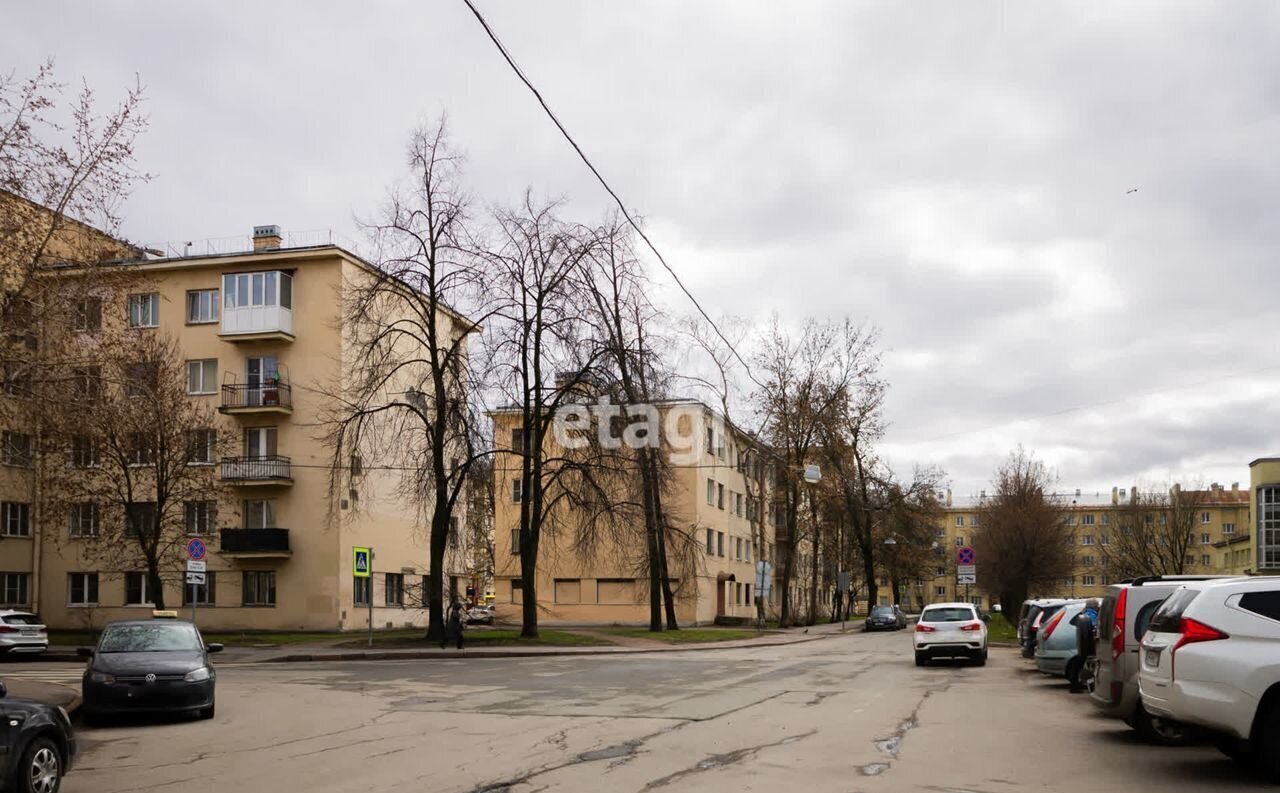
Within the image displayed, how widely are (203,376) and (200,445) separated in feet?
30.8

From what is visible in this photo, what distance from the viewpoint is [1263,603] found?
9820mm

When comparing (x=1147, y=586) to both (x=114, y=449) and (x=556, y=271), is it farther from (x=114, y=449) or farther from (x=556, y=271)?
(x=114, y=449)

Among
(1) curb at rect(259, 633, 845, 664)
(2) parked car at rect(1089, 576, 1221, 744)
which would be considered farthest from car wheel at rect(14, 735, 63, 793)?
(1) curb at rect(259, 633, 845, 664)

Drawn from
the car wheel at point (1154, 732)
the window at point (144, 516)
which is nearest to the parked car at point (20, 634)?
the window at point (144, 516)

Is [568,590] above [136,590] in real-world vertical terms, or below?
below

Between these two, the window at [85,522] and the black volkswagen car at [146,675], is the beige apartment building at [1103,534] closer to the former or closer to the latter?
the window at [85,522]

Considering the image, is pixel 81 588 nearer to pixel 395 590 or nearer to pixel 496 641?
pixel 395 590

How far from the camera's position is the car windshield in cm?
1697

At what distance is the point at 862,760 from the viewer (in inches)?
442

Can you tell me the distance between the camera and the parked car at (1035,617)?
82.8 ft

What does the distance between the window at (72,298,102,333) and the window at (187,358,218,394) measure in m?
30.9

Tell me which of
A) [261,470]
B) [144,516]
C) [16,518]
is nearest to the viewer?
[144,516]

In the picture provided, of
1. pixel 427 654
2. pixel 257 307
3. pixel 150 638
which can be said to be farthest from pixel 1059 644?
pixel 257 307

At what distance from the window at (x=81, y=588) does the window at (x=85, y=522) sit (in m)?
1.96
